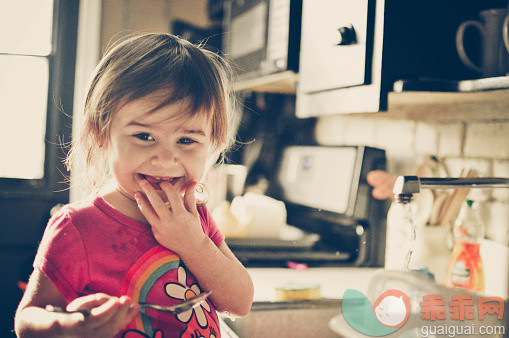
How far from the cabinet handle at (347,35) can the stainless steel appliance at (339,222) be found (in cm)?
44

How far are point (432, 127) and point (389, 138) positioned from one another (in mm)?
190

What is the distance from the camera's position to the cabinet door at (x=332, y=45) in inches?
37.8

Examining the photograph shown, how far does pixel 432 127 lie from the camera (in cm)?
127

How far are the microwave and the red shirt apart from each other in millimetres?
765

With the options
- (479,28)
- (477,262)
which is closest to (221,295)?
(477,262)

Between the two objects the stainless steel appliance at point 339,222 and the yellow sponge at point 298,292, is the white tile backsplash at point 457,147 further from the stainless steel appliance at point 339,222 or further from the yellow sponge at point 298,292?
A: the yellow sponge at point 298,292

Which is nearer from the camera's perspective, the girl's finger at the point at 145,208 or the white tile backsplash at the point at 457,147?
the girl's finger at the point at 145,208

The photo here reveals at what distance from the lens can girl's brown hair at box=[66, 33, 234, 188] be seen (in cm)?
69

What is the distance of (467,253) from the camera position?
1.03m

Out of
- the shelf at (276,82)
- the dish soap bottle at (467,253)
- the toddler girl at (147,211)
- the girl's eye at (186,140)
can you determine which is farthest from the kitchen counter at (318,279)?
the shelf at (276,82)

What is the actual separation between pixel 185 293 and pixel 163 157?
0.65 feet

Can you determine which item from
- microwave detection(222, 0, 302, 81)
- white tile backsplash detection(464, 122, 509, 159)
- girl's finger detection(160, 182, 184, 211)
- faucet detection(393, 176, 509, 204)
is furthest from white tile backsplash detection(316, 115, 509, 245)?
girl's finger detection(160, 182, 184, 211)

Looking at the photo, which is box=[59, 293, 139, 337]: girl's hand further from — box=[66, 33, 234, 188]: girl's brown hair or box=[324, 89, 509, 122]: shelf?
box=[324, 89, 509, 122]: shelf

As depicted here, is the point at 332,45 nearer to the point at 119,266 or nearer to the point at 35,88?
the point at 119,266
